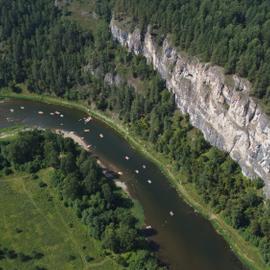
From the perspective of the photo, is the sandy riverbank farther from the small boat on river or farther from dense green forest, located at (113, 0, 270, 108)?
dense green forest, located at (113, 0, 270, 108)

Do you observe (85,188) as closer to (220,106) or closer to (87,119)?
(87,119)

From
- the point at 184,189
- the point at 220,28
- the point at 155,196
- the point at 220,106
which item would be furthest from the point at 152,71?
the point at 155,196

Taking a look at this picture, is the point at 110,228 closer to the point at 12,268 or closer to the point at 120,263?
the point at 120,263

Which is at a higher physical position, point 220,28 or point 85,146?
point 220,28

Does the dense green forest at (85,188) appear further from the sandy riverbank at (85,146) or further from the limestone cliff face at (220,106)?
the limestone cliff face at (220,106)

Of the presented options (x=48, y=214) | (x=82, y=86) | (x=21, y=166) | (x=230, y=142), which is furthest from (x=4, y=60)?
(x=230, y=142)
